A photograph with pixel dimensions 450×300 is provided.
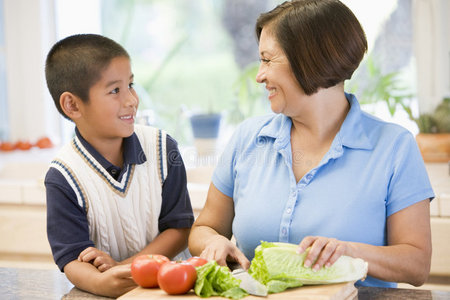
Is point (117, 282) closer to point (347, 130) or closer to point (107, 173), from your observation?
point (107, 173)

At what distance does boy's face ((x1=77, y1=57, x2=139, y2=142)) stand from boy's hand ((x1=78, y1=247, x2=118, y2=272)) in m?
0.31

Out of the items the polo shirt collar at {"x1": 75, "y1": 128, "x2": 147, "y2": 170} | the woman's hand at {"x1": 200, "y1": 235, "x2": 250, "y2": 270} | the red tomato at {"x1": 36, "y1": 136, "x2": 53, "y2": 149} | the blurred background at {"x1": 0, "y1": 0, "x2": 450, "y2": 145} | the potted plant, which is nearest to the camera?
the woman's hand at {"x1": 200, "y1": 235, "x2": 250, "y2": 270}

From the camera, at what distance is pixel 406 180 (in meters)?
1.31

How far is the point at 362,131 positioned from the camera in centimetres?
140

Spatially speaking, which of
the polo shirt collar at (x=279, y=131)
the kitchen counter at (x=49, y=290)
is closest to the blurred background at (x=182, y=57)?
the polo shirt collar at (x=279, y=131)

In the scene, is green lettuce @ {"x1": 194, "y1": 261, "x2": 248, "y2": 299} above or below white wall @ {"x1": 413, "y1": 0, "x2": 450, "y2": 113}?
below

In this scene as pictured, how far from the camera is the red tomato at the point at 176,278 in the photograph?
106cm

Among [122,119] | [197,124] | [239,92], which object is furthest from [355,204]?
[239,92]

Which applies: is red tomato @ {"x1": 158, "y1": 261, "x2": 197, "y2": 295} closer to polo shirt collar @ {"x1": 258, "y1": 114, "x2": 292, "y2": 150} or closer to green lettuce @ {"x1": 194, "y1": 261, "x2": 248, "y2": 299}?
green lettuce @ {"x1": 194, "y1": 261, "x2": 248, "y2": 299}

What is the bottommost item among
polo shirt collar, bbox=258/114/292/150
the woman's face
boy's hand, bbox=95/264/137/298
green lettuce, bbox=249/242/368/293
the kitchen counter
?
the kitchen counter

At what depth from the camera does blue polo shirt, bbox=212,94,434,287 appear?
1.32m

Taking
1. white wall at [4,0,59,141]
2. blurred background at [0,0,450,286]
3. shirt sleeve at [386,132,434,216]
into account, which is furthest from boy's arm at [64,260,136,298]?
white wall at [4,0,59,141]

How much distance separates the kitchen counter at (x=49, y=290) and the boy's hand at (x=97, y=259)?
65 millimetres

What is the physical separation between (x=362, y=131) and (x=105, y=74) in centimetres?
65
